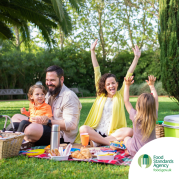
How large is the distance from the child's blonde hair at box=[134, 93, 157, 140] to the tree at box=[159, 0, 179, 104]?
6.25 m

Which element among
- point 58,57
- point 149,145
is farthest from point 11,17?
point 58,57

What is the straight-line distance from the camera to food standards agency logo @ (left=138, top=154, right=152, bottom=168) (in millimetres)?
1688

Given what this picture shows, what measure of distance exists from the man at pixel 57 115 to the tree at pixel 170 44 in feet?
19.5

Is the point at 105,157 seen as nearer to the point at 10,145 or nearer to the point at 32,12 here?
the point at 10,145

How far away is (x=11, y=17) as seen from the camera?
905 cm

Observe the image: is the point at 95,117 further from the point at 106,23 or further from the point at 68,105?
the point at 106,23

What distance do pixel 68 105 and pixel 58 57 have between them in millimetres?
16217

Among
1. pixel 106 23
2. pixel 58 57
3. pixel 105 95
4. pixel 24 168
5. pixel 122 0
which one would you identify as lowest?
pixel 24 168

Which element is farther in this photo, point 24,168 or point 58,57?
point 58,57

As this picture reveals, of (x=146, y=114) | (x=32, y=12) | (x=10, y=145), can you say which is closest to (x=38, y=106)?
(x=10, y=145)

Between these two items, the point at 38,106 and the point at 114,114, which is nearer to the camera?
the point at 38,106

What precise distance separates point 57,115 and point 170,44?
6.36 metres

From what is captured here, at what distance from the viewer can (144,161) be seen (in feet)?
5.62

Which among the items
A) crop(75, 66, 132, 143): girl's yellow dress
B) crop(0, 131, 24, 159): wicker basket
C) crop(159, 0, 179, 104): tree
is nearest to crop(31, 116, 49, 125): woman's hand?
crop(0, 131, 24, 159): wicker basket
